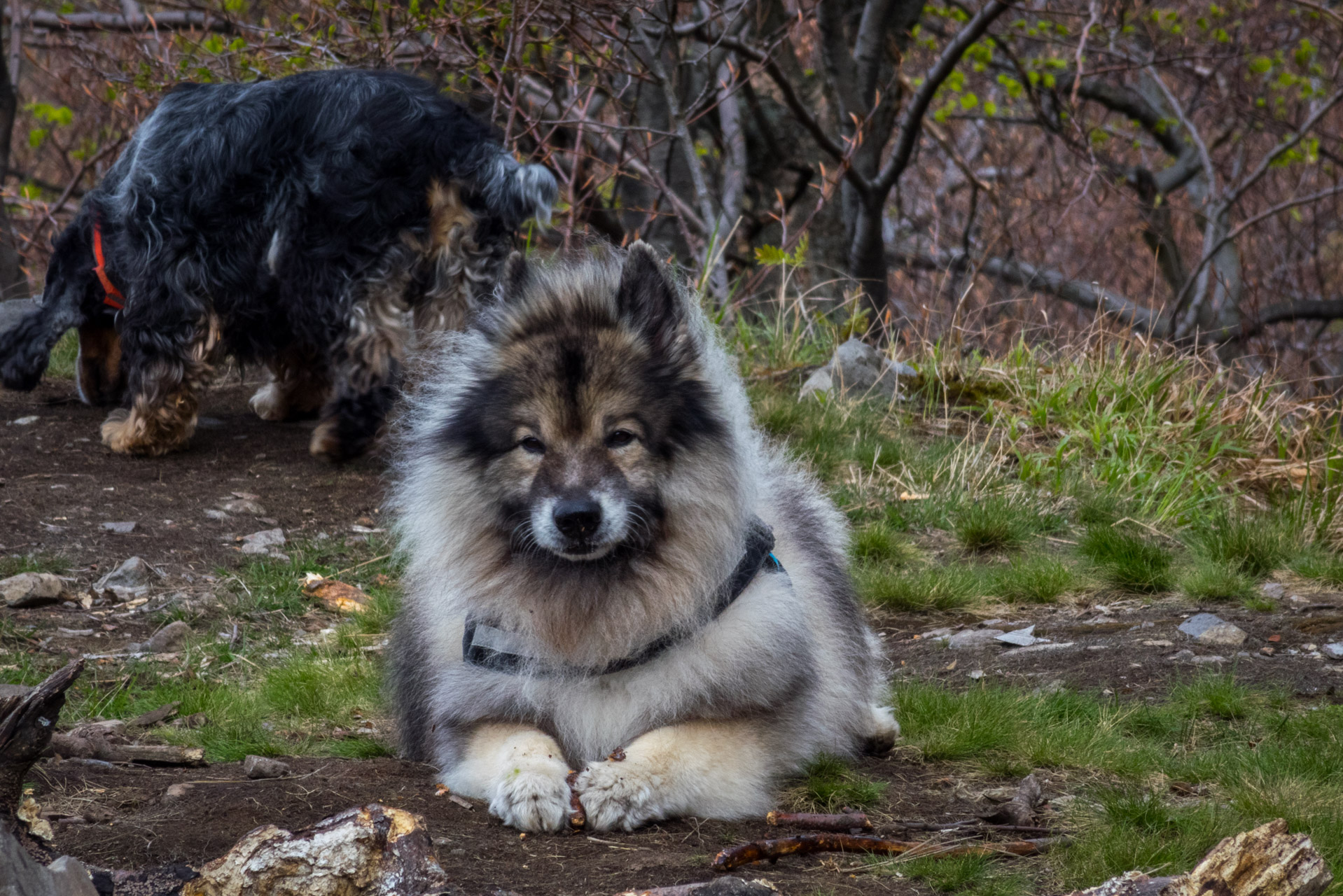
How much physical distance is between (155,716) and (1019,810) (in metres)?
2.74

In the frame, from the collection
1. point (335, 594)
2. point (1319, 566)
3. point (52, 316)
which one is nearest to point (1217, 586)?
point (1319, 566)

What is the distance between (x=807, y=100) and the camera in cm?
1123

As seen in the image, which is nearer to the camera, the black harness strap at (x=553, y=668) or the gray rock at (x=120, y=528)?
the black harness strap at (x=553, y=668)

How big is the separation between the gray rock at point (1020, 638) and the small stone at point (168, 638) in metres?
3.25

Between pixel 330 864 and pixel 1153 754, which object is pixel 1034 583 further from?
pixel 330 864

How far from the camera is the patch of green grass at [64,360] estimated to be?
824 centimetres

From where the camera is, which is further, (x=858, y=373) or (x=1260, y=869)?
(x=858, y=373)

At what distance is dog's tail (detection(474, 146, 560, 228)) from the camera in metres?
6.19

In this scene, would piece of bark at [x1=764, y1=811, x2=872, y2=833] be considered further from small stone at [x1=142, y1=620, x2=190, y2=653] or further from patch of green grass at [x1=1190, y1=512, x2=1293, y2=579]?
patch of green grass at [x1=1190, y1=512, x2=1293, y2=579]

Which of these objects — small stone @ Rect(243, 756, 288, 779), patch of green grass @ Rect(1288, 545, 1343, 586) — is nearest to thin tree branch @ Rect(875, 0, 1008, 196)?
patch of green grass @ Rect(1288, 545, 1343, 586)

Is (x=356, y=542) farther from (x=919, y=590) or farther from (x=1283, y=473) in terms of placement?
(x=1283, y=473)

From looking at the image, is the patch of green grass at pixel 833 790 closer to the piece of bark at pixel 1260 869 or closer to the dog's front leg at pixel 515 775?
the dog's front leg at pixel 515 775

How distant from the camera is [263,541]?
5953 millimetres

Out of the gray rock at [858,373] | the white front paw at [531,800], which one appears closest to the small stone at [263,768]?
the white front paw at [531,800]
